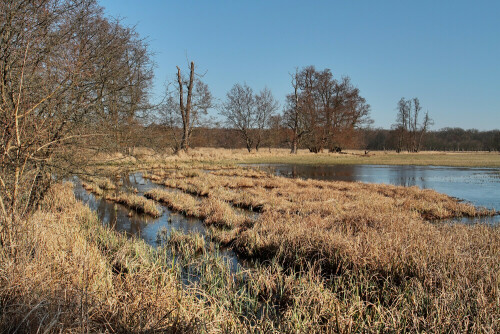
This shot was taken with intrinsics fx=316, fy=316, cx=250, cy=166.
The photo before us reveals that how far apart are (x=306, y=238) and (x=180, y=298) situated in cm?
310

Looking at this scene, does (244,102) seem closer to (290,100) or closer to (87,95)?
(290,100)

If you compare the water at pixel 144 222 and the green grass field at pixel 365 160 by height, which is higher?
the green grass field at pixel 365 160

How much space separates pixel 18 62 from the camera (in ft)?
15.4

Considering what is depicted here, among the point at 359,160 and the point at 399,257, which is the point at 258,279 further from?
the point at 359,160

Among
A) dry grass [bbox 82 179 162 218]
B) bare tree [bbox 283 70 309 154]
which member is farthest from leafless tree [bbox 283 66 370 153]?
dry grass [bbox 82 179 162 218]

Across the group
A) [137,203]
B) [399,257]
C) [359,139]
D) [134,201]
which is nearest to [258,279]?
[399,257]

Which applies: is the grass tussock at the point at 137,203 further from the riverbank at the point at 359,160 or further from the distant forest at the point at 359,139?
the riverbank at the point at 359,160

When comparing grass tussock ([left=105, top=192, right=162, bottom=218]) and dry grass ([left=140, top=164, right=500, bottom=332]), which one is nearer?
dry grass ([left=140, top=164, right=500, bottom=332])

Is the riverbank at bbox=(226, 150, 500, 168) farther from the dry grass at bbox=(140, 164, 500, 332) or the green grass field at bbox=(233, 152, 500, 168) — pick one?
the dry grass at bbox=(140, 164, 500, 332)

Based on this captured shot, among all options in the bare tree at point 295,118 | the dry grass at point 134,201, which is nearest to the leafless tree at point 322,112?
the bare tree at point 295,118

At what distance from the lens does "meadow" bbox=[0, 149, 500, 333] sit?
2900 mm

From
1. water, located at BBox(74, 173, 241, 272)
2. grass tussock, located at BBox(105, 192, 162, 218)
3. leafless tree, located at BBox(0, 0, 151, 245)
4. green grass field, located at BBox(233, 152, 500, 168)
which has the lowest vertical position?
water, located at BBox(74, 173, 241, 272)

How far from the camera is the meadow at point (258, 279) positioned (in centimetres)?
290

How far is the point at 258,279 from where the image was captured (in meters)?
4.45
